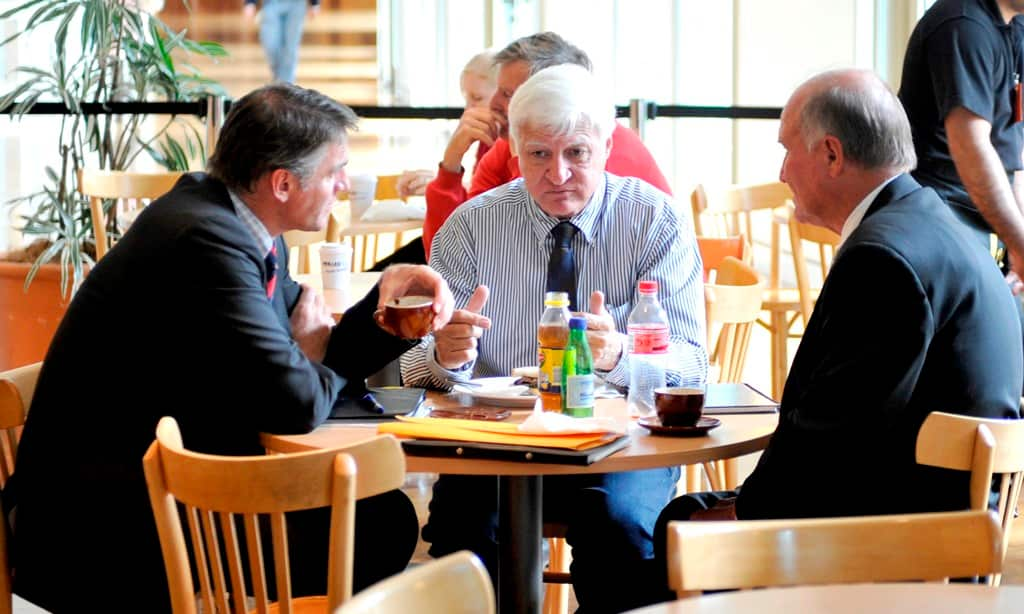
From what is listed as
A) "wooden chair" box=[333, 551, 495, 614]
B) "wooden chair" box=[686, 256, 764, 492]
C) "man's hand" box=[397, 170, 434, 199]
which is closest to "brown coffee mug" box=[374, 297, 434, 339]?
"wooden chair" box=[686, 256, 764, 492]

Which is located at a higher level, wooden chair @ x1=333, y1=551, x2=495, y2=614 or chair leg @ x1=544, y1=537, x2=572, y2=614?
wooden chair @ x1=333, y1=551, x2=495, y2=614

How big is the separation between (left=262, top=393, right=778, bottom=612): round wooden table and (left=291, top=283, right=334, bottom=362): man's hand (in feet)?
0.92

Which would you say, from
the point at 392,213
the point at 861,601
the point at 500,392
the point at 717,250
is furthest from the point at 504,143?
the point at 861,601

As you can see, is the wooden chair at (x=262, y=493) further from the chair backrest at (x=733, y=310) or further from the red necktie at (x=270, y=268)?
the chair backrest at (x=733, y=310)

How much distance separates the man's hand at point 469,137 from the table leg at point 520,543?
5.99ft

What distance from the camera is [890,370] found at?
203cm

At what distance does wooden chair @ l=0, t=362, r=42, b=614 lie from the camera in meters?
2.28

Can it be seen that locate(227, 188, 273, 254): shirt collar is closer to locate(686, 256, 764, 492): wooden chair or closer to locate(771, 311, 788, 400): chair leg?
locate(686, 256, 764, 492): wooden chair

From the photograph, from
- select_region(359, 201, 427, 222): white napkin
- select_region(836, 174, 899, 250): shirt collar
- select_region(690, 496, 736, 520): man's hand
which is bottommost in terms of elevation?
select_region(690, 496, 736, 520): man's hand

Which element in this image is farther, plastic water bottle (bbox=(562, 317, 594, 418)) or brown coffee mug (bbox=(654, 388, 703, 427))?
plastic water bottle (bbox=(562, 317, 594, 418))

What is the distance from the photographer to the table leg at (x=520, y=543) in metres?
2.31

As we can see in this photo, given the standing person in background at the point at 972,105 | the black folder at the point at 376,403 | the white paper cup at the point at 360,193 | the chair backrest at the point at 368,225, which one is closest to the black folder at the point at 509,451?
the black folder at the point at 376,403

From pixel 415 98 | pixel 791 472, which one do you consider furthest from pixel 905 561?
pixel 415 98

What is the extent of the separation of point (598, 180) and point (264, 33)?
7.06 m
